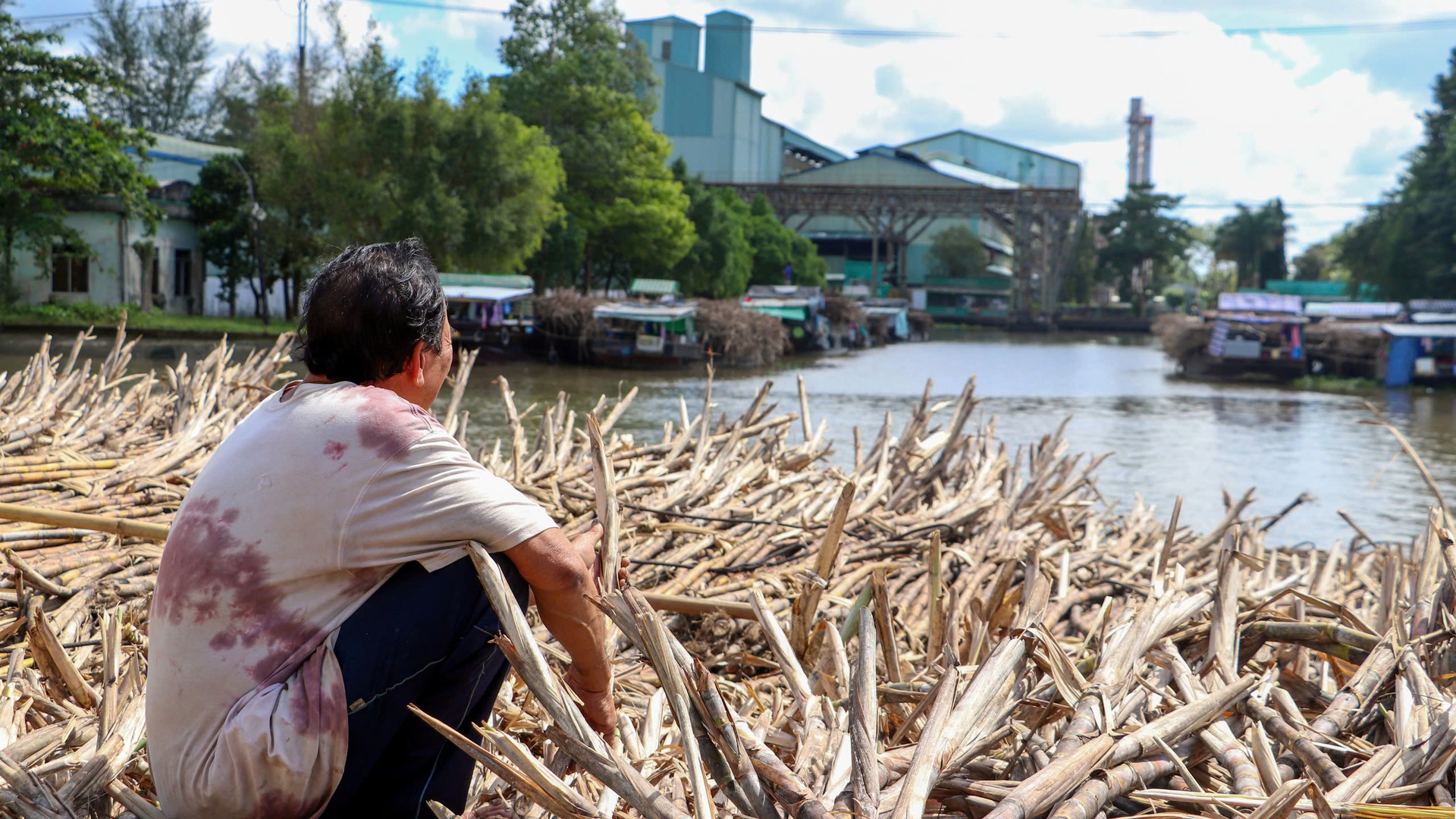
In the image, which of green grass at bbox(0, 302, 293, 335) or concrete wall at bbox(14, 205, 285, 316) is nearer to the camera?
green grass at bbox(0, 302, 293, 335)

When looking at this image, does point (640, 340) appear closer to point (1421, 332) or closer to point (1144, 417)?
point (1144, 417)

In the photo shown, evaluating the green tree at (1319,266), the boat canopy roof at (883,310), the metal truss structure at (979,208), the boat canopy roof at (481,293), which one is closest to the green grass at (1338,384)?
the boat canopy roof at (883,310)

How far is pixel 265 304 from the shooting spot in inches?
1123

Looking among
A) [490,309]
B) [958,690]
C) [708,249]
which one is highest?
[708,249]

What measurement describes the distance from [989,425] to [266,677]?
5.10 meters

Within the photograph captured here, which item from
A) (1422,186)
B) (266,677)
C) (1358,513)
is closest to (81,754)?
(266,677)

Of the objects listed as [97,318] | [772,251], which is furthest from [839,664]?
[772,251]

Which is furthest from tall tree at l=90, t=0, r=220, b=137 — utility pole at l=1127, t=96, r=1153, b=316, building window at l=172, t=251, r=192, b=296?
utility pole at l=1127, t=96, r=1153, b=316

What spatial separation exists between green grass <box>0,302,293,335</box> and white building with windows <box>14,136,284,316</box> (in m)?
0.87

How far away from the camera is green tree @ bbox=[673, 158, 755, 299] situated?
41.2 m

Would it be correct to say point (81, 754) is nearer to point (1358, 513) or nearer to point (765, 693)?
point (765, 693)

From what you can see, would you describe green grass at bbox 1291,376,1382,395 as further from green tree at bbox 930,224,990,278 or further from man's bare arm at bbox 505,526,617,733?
green tree at bbox 930,224,990,278

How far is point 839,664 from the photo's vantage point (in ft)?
7.38

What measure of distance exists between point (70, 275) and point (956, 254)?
48851 mm
